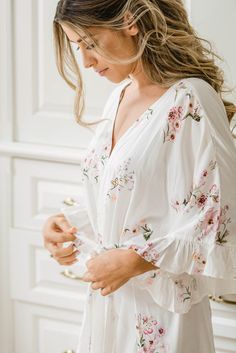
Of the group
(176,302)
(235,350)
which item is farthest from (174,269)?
(235,350)

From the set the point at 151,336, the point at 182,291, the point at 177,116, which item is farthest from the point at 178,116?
the point at 151,336

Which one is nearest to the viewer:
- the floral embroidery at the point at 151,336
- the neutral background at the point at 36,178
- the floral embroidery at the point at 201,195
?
the floral embroidery at the point at 201,195

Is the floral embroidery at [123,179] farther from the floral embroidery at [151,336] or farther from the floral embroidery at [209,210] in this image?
the floral embroidery at [151,336]

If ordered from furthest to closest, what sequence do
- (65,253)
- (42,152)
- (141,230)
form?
(42,152) < (65,253) < (141,230)

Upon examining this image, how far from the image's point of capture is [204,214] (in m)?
1.60

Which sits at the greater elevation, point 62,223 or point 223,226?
point 223,226

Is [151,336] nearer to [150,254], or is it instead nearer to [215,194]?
[150,254]

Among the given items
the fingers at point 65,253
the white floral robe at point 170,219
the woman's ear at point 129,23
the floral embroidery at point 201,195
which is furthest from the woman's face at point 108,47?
the fingers at point 65,253

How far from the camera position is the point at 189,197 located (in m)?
1.63

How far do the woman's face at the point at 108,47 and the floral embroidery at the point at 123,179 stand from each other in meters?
0.20

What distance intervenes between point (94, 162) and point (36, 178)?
2.50 ft

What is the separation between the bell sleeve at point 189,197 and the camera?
5.23ft

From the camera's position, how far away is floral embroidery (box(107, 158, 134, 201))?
1.66 metres

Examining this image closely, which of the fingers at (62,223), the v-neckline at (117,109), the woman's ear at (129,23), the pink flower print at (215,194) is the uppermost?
the woman's ear at (129,23)
